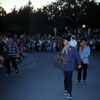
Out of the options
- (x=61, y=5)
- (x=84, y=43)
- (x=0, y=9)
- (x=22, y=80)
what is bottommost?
(x=22, y=80)

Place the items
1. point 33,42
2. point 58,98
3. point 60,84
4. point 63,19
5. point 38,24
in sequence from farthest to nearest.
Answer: point 63,19 < point 38,24 < point 33,42 < point 60,84 < point 58,98

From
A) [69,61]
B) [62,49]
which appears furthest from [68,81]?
[62,49]

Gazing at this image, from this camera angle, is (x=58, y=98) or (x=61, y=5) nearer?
(x=58, y=98)

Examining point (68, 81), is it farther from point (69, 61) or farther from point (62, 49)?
point (62, 49)

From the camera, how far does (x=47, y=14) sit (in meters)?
56.8

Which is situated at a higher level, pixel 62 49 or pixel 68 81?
pixel 62 49

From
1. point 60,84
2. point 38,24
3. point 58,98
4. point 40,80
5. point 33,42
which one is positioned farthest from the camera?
point 38,24

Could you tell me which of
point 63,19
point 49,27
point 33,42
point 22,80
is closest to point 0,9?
point 33,42

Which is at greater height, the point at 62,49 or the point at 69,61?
the point at 62,49

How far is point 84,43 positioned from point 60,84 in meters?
1.76

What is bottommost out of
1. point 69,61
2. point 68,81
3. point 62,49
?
point 68,81

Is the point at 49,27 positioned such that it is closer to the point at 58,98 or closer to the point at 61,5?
the point at 61,5

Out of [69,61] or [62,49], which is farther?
[62,49]

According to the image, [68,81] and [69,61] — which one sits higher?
[69,61]
